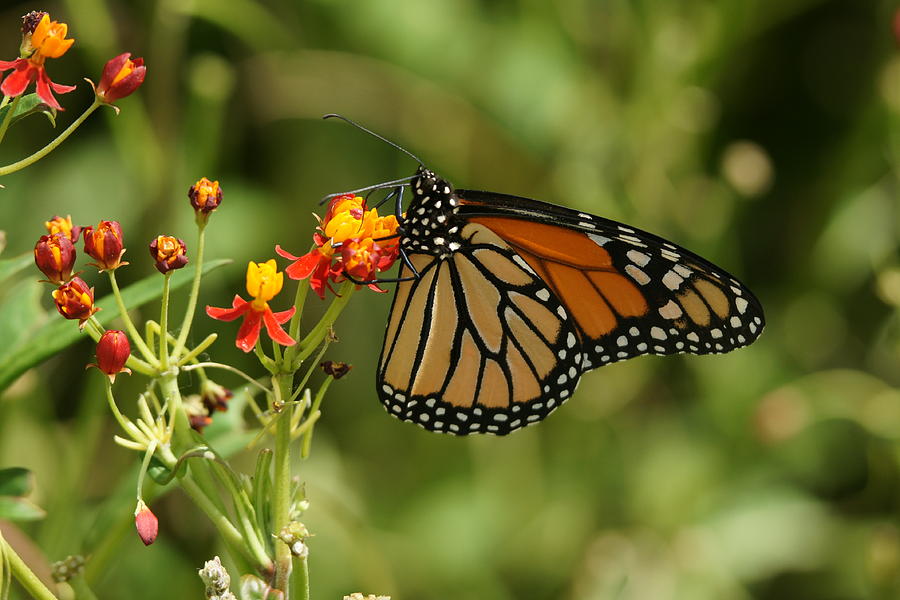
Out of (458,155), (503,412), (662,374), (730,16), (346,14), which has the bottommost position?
(503,412)

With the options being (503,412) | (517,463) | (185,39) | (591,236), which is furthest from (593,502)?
(185,39)

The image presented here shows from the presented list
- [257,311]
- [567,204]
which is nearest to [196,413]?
[257,311]

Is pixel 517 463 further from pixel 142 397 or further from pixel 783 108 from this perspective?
pixel 142 397

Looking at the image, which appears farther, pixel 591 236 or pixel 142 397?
pixel 591 236

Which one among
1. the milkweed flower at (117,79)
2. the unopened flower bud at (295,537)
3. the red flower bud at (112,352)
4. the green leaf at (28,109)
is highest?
the milkweed flower at (117,79)

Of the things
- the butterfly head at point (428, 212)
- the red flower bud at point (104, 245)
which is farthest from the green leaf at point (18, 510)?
the butterfly head at point (428, 212)

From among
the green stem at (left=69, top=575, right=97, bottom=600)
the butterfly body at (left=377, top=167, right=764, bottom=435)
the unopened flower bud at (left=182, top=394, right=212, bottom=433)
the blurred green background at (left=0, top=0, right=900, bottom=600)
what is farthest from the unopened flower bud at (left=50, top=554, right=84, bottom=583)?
the blurred green background at (left=0, top=0, right=900, bottom=600)

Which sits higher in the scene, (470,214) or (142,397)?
(470,214)

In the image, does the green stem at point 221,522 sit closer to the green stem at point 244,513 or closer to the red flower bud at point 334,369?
the green stem at point 244,513
